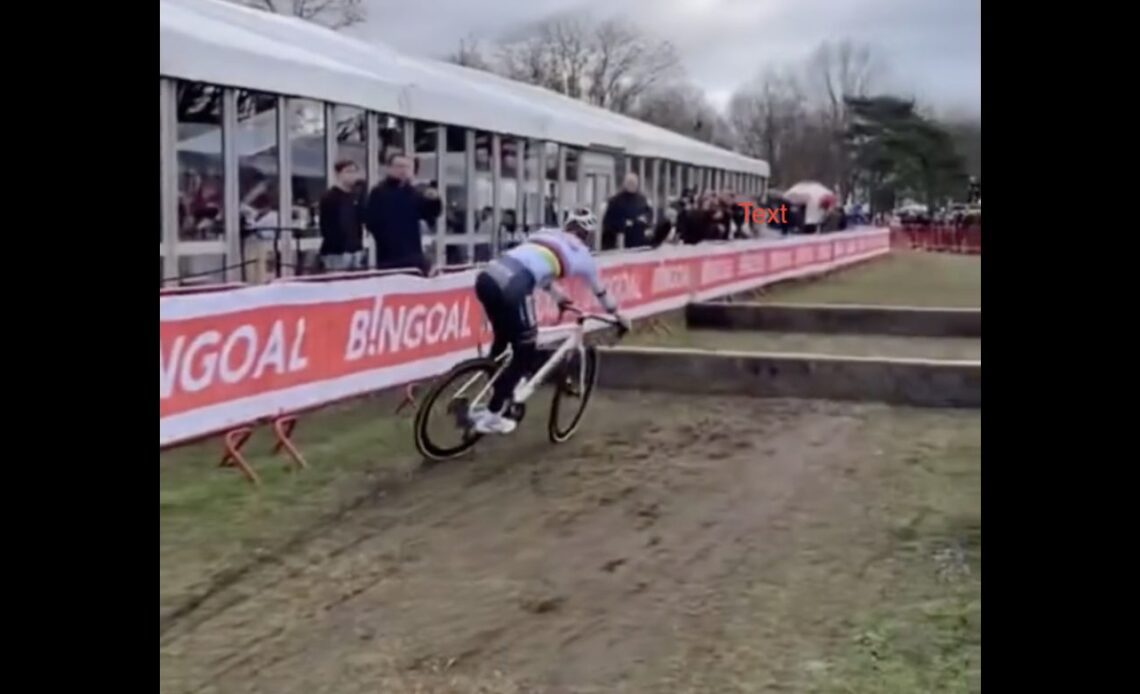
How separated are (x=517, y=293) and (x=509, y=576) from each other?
116 inches

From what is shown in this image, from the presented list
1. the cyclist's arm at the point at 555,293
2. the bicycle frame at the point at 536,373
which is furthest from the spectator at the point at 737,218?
the cyclist's arm at the point at 555,293

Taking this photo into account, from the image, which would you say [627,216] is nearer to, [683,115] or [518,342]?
[518,342]

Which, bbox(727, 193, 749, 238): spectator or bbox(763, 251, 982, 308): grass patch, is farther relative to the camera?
bbox(727, 193, 749, 238): spectator

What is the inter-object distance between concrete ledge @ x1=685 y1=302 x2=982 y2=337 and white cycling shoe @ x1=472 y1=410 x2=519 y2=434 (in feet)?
31.2

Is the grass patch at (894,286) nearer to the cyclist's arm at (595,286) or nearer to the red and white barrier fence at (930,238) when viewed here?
the red and white barrier fence at (930,238)

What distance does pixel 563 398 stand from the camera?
9.78 m

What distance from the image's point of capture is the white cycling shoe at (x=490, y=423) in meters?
8.95

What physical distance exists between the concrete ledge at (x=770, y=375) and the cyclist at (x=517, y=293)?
3.17 m

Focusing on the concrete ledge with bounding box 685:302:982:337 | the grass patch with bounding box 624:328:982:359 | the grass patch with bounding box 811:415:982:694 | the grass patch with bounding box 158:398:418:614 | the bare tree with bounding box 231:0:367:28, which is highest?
the bare tree with bounding box 231:0:367:28

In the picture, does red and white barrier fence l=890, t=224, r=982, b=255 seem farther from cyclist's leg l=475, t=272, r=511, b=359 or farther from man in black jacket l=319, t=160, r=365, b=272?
cyclist's leg l=475, t=272, r=511, b=359

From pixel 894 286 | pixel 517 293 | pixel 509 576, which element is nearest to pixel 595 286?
pixel 517 293

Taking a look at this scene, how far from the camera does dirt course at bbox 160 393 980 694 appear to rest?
5012mm
